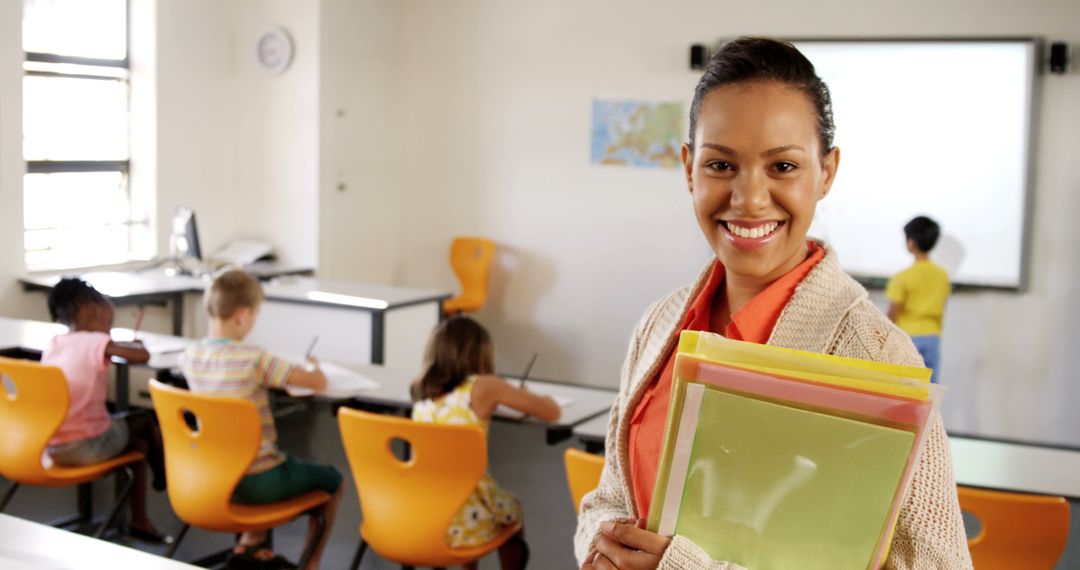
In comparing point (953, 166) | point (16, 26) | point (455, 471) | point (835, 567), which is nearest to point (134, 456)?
point (455, 471)

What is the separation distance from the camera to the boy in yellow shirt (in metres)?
5.30

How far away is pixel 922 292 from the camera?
5309 millimetres

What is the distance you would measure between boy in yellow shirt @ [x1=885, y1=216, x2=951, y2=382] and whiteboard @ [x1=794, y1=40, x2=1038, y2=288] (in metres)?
0.71

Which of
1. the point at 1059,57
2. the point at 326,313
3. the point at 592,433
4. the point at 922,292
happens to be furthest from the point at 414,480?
the point at 1059,57

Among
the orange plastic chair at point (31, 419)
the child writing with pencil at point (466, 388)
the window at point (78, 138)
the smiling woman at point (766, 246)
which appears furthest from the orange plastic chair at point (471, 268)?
the smiling woman at point (766, 246)

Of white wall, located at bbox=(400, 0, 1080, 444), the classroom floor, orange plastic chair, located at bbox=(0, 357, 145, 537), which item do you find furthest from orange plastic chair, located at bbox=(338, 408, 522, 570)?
white wall, located at bbox=(400, 0, 1080, 444)

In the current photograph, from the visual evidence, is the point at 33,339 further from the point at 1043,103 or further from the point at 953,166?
the point at 1043,103

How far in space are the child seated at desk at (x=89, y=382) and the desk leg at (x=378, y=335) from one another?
161 centimetres

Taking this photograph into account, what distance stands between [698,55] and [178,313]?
3319 mm

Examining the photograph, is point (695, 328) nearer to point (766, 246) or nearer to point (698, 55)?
point (766, 246)

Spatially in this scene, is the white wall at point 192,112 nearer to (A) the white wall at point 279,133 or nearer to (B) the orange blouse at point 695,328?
(A) the white wall at point 279,133

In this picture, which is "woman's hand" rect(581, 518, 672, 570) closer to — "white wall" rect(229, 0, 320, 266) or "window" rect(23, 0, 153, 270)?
"window" rect(23, 0, 153, 270)

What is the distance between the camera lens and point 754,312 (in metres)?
1.14

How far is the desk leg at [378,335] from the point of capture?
5.43 m
